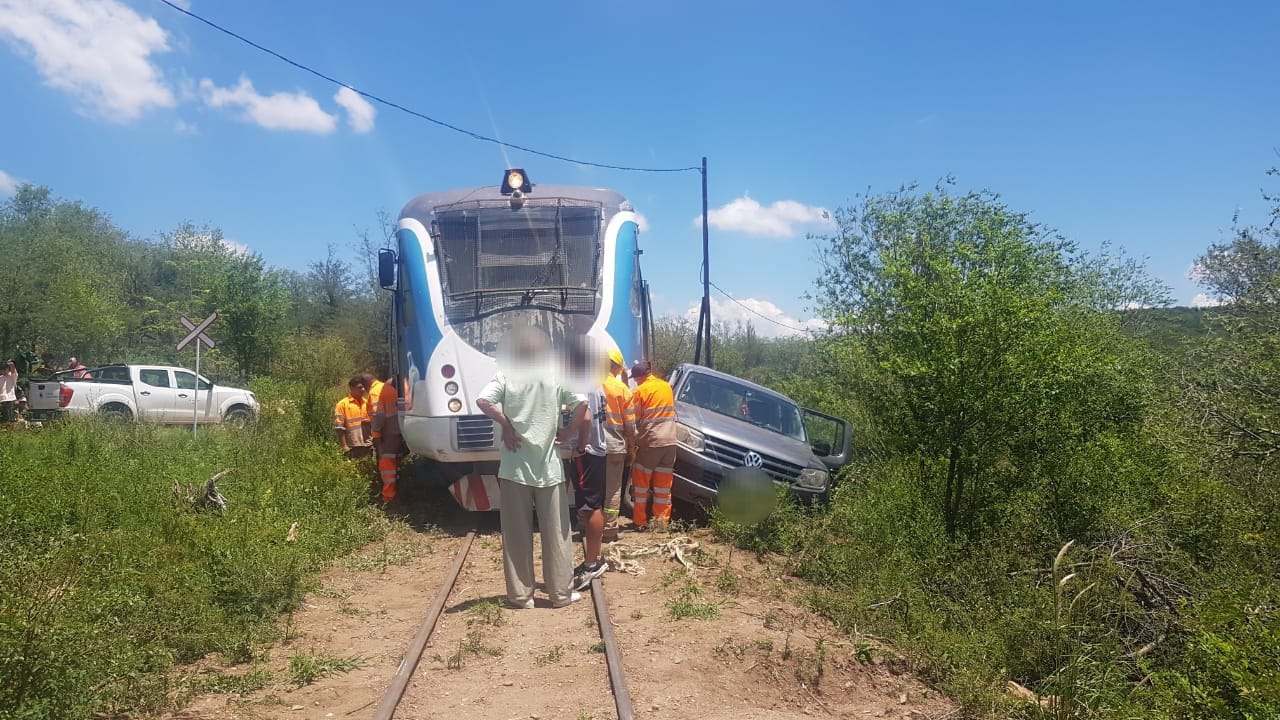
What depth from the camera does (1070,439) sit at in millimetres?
8578

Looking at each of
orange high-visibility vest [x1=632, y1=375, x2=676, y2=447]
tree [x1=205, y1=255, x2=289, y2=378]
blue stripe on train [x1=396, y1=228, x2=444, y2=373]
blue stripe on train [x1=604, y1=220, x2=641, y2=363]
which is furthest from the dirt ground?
tree [x1=205, y1=255, x2=289, y2=378]

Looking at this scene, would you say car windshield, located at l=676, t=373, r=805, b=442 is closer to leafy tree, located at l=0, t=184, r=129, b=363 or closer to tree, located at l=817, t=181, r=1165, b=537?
tree, located at l=817, t=181, r=1165, b=537

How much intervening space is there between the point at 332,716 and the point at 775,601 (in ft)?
11.9

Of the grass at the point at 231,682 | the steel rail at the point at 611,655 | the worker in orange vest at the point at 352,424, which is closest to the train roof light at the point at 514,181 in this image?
the worker in orange vest at the point at 352,424

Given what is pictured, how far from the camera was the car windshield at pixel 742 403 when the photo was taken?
10.7 m

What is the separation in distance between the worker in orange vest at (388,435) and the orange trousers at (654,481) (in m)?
2.99

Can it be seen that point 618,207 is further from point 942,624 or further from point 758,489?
point 942,624

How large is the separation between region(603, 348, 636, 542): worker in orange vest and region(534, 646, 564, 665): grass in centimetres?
281

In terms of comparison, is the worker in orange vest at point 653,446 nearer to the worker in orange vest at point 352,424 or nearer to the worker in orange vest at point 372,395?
the worker in orange vest at point 372,395

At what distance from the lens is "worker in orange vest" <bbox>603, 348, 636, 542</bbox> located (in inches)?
334

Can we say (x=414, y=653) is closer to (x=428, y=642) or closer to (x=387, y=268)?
(x=428, y=642)

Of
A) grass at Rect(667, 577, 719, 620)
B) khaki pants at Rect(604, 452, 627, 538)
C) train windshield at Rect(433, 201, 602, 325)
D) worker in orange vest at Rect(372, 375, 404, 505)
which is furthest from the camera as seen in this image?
worker in orange vest at Rect(372, 375, 404, 505)

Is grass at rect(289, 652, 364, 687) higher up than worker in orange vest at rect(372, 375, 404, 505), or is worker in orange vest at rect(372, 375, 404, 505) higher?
worker in orange vest at rect(372, 375, 404, 505)

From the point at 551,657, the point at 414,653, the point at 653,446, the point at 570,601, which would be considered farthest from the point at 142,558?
the point at 653,446
